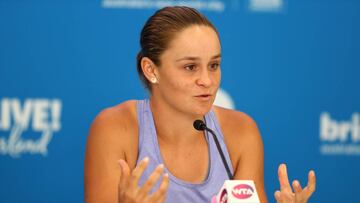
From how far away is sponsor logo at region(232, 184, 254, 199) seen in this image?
1440mm

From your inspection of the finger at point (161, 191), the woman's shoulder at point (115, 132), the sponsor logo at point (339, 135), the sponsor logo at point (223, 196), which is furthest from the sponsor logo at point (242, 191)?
the sponsor logo at point (339, 135)

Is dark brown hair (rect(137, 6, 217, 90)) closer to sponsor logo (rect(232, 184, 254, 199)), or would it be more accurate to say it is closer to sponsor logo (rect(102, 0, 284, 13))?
sponsor logo (rect(232, 184, 254, 199))

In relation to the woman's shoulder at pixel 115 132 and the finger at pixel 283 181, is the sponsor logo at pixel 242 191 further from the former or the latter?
the woman's shoulder at pixel 115 132

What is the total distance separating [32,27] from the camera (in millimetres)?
2816

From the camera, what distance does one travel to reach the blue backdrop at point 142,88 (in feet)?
9.20

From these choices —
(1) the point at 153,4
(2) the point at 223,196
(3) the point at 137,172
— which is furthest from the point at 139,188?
(1) the point at 153,4

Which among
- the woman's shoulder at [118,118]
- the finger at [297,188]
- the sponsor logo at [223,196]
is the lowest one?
the finger at [297,188]

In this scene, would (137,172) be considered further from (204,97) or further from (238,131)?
(238,131)

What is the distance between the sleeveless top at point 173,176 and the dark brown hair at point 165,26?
21 cm

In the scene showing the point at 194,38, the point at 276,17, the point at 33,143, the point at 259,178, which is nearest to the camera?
the point at 194,38

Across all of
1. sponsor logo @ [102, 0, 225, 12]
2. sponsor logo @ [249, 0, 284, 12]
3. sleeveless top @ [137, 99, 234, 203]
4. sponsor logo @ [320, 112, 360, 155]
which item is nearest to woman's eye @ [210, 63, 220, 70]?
sleeveless top @ [137, 99, 234, 203]

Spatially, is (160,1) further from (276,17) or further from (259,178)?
(259,178)

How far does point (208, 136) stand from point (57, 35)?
1.07 meters

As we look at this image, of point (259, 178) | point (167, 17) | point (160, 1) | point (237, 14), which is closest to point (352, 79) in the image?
point (237, 14)
